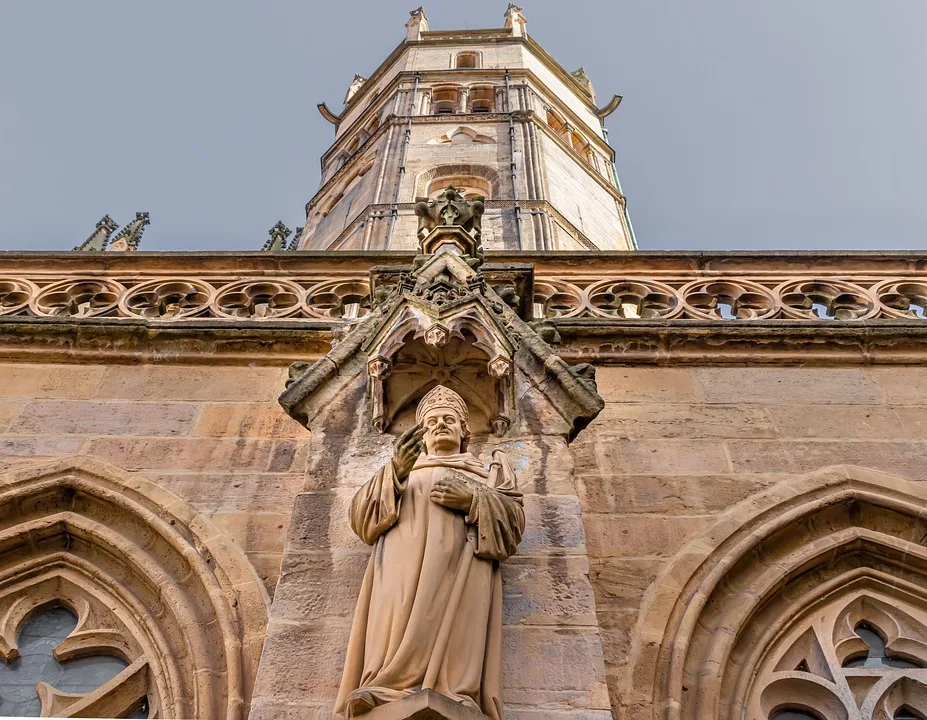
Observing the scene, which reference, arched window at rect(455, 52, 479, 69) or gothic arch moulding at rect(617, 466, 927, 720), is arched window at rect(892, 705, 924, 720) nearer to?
gothic arch moulding at rect(617, 466, 927, 720)

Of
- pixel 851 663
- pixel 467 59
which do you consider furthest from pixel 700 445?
pixel 467 59

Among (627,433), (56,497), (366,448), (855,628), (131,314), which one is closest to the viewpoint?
(366,448)

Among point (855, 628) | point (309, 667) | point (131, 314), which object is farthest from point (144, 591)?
point (855, 628)

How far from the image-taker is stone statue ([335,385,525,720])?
3.33 metres

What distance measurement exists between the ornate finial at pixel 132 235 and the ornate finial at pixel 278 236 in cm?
194

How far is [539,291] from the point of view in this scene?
7.75 m

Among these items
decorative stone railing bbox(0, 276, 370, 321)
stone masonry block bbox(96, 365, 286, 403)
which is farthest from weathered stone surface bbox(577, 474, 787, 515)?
decorative stone railing bbox(0, 276, 370, 321)

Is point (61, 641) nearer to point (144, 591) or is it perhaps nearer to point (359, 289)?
point (144, 591)

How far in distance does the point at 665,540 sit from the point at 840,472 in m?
1.13

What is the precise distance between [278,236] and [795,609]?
13.8 meters

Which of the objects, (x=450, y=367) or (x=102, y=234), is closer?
(x=450, y=367)

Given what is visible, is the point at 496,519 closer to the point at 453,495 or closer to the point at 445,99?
the point at 453,495

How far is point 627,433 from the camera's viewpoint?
599 centimetres

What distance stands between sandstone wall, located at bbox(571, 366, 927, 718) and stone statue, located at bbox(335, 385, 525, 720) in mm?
1050
